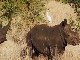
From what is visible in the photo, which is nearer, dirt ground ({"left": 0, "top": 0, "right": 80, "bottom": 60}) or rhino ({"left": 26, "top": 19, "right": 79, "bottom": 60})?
rhino ({"left": 26, "top": 19, "right": 79, "bottom": 60})

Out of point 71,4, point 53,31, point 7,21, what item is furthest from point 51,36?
point 71,4

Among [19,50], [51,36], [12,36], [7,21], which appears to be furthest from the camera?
[7,21]

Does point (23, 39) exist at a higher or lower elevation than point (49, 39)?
lower

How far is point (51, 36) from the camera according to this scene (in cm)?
860

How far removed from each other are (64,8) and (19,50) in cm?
352

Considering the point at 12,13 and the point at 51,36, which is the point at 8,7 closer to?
the point at 12,13

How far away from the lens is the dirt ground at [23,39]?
29.7 feet

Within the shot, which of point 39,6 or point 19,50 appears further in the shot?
point 39,6

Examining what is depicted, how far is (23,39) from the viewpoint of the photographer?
9.84 m

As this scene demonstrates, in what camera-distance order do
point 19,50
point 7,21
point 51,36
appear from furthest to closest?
1. point 7,21
2. point 19,50
3. point 51,36

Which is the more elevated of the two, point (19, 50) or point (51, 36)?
point (51, 36)

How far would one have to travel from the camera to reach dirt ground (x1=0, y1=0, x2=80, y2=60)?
905 cm

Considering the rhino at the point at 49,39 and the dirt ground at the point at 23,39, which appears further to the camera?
the dirt ground at the point at 23,39

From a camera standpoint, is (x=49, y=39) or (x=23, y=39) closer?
(x=49, y=39)
